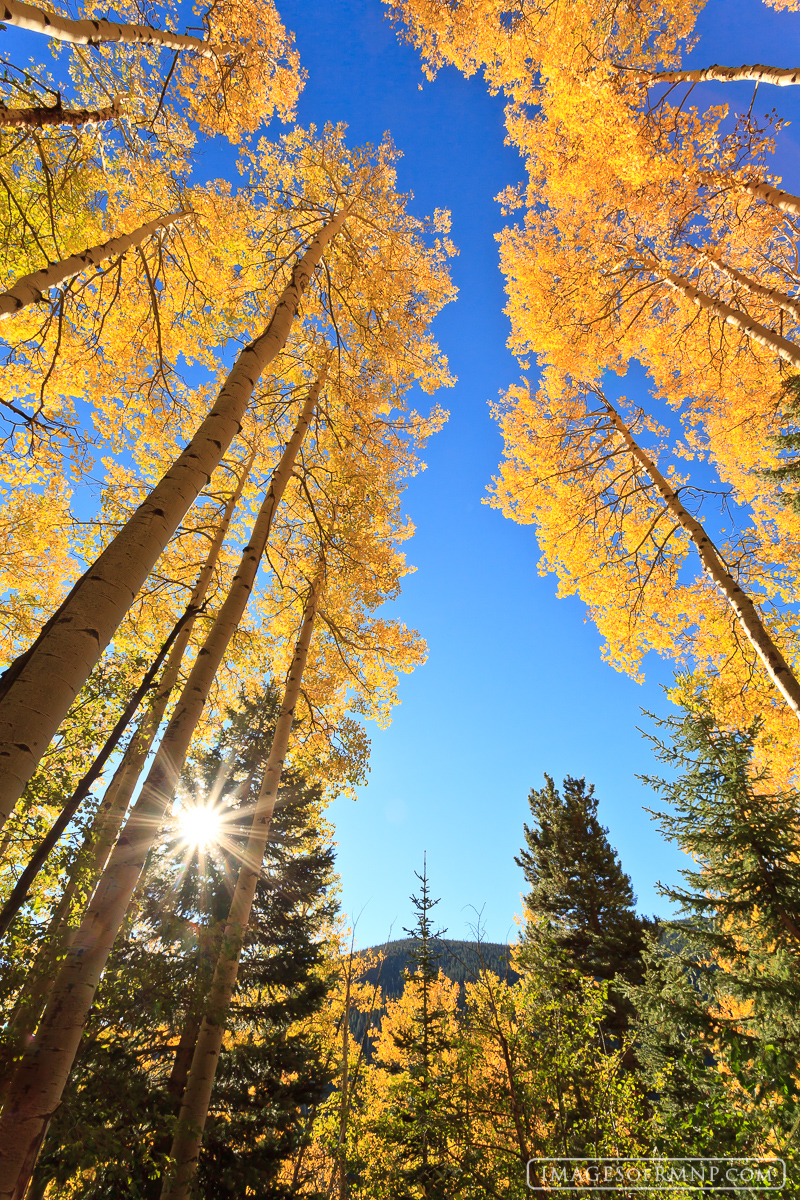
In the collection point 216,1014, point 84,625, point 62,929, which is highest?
point 84,625

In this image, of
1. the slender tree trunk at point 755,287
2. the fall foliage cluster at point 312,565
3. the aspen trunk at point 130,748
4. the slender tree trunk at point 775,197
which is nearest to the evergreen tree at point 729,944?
the fall foliage cluster at point 312,565

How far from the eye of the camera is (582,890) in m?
12.1

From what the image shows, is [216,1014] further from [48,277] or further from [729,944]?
[48,277]

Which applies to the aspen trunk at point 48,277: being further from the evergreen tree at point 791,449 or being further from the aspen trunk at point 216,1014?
the evergreen tree at point 791,449

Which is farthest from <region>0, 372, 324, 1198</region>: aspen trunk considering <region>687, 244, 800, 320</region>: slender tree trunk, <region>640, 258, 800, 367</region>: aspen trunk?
<region>687, 244, 800, 320</region>: slender tree trunk

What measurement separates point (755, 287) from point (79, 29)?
23.6 ft

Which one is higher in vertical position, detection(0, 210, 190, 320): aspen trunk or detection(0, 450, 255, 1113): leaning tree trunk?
detection(0, 210, 190, 320): aspen trunk

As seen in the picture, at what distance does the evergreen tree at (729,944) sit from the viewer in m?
3.03

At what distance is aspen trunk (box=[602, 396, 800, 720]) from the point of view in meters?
4.27

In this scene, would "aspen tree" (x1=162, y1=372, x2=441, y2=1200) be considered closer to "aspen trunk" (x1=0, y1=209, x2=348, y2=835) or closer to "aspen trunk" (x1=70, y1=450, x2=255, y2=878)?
"aspen trunk" (x1=70, y1=450, x2=255, y2=878)

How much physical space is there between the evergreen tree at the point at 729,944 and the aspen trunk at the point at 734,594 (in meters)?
1.06

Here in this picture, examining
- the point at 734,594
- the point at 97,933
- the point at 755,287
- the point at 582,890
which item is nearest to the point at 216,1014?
the point at 97,933

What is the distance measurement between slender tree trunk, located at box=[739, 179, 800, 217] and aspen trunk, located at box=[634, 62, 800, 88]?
0.78 m

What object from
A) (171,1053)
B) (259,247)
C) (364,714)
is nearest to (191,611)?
(364,714)
